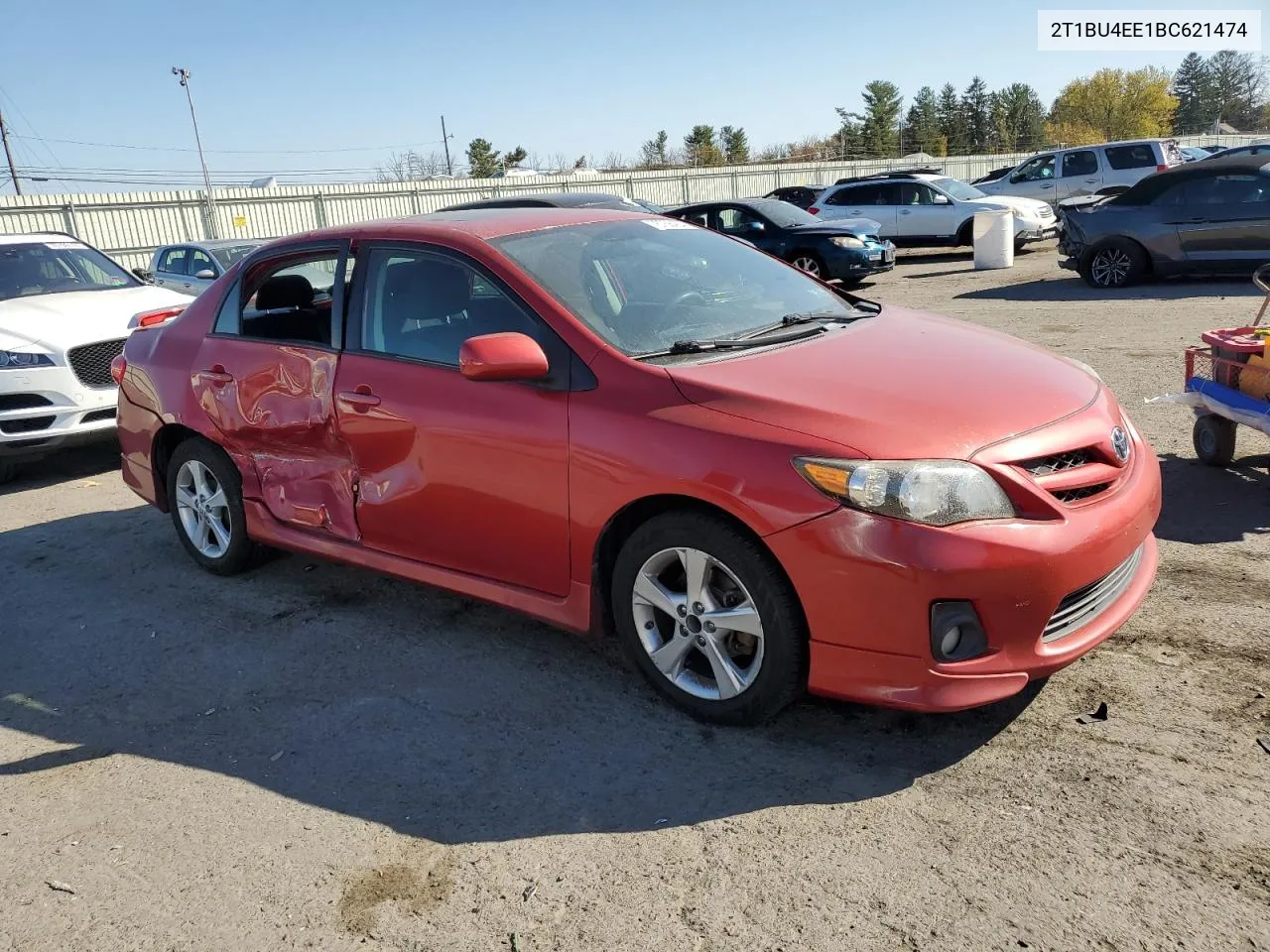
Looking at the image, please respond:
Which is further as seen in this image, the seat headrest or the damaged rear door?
the seat headrest

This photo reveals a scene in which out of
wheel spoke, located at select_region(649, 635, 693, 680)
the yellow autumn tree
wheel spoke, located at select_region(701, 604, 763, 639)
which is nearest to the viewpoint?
wheel spoke, located at select_region(701, 604, 763, 639)

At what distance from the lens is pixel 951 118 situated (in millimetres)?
88250

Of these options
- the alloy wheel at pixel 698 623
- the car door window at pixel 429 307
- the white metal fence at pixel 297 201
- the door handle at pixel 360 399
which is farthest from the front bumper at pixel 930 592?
the white metal fence at pixel 297 201

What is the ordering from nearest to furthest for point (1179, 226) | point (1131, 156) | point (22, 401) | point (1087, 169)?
point (22, 401) → point (1179, 226) → point (1131, 156) → point (1087, 169)

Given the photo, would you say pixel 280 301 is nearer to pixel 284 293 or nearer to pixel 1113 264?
pixel 284 293

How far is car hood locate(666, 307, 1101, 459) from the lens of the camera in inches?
121

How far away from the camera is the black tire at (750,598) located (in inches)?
124

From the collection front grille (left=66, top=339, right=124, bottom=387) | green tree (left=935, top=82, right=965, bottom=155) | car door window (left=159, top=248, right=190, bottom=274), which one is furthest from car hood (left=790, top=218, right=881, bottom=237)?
green tree (left=935, top=82, right=965, bottom=155)

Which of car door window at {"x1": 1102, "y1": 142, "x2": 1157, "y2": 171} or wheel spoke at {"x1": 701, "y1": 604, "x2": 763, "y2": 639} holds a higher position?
car door window at {"x1": 1102, "y1": 142, "x2": 1157, "y2": 171}

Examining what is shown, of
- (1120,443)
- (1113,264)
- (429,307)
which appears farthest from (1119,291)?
(429,307)

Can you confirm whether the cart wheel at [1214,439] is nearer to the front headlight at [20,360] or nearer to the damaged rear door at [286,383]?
the damaged rear door at [286,383]

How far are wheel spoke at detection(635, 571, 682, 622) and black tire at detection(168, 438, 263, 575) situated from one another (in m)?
2.52

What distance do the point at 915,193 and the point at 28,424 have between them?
17.1 m

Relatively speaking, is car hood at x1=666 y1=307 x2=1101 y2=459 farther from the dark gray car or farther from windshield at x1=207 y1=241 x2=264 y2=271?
windshield at x1=207 y1=241 x2=264 y2=271
